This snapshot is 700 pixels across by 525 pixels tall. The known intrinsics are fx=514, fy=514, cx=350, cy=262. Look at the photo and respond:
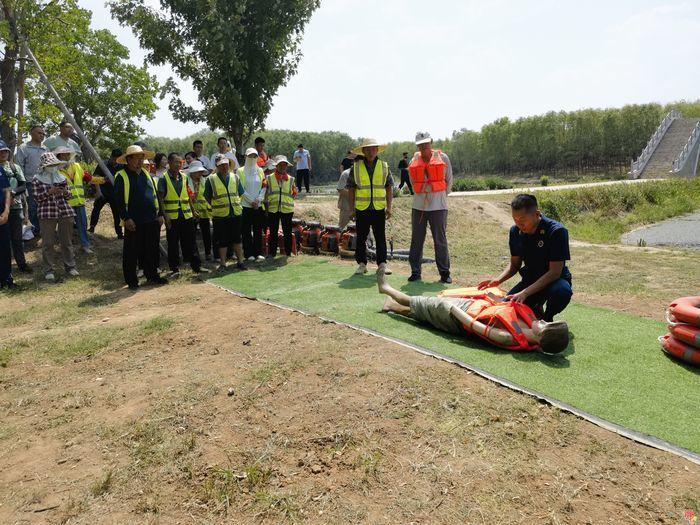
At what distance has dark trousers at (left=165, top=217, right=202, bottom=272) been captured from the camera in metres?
8.37

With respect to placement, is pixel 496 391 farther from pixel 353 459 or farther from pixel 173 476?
pixel 173 476

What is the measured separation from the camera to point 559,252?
445 cm

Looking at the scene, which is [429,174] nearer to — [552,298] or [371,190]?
[371,190]

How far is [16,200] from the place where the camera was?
837cm

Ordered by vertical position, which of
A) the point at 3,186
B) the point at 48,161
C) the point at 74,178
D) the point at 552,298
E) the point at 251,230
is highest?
the point at 48,161

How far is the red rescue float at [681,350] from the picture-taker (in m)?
3.94

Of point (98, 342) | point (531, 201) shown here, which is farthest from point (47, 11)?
point (531, 201)

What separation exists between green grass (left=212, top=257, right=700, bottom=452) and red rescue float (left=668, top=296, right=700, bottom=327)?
1.12ft

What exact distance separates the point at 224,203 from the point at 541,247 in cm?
533

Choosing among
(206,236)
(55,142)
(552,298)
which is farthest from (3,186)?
(552,298)

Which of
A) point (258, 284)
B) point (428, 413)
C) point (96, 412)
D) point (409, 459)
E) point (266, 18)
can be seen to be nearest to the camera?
point (409, 459)

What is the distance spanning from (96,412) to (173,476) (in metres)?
1.16

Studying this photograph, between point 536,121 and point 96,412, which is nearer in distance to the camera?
point 96,412

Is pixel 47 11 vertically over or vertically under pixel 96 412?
over
